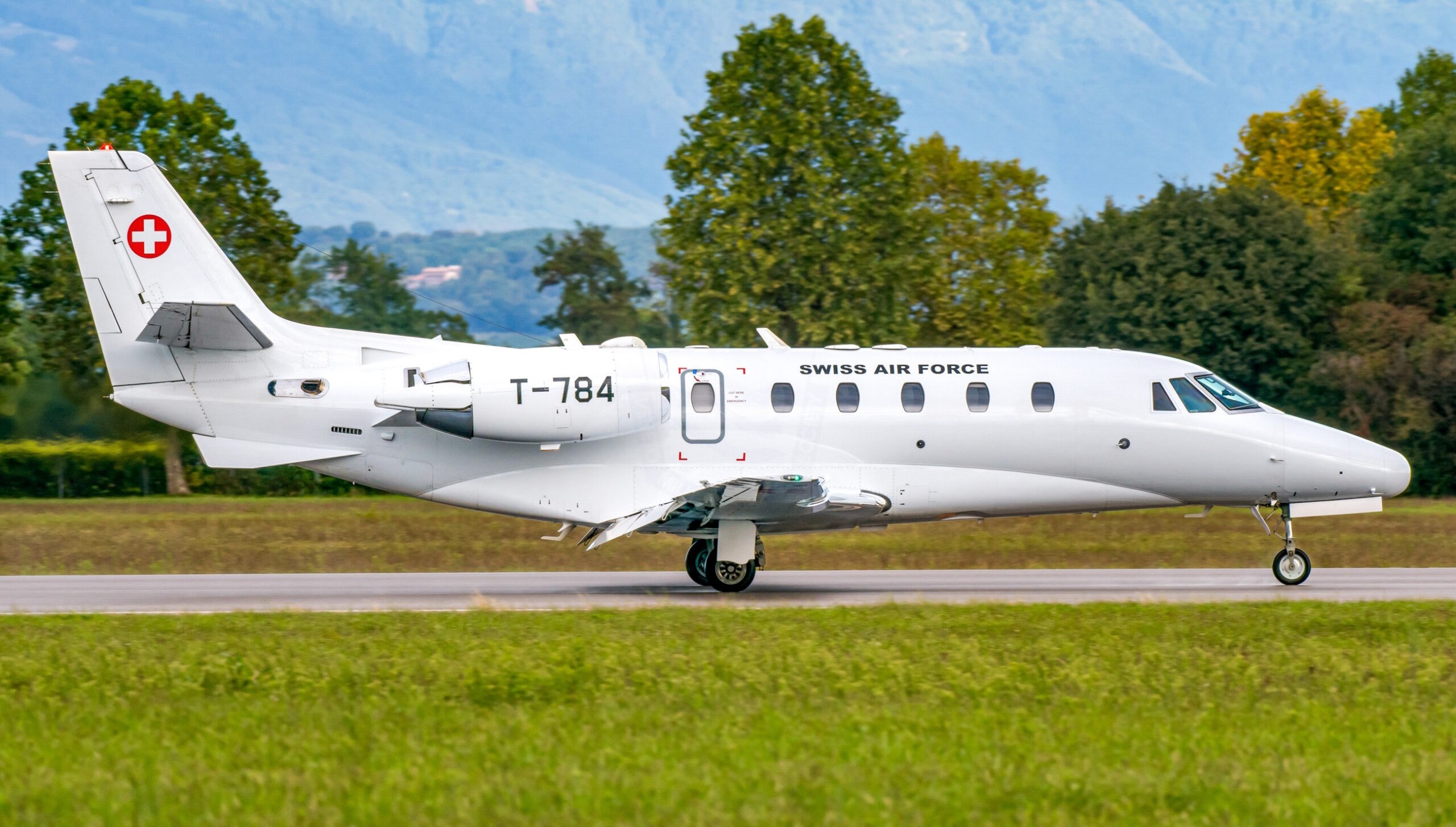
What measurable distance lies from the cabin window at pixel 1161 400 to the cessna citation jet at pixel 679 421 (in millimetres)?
24

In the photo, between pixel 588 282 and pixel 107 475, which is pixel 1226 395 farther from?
pixel 588 282

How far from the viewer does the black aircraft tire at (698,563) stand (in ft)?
65.2

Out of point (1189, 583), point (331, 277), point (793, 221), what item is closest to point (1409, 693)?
point (1189, 583)

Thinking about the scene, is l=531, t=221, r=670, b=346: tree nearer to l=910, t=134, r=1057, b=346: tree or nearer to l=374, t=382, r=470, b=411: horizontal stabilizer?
l=910, t=134, r=1057, b=346: tree

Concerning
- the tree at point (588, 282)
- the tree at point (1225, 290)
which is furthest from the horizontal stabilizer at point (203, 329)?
the tree at point (588, 282)

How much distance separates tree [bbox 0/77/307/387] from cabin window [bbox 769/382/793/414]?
25813 millimetres

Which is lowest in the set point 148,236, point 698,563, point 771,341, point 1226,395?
point 698,563

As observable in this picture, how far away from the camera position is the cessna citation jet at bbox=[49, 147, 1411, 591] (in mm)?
18078

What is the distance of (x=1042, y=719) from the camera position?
10.0m

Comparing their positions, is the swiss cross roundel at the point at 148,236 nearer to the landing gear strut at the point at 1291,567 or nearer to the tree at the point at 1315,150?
the landing gear strut at the point at 1291,567

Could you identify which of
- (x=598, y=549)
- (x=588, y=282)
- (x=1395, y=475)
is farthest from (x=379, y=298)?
(x=1395, y=475)

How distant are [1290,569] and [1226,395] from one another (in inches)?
96.4

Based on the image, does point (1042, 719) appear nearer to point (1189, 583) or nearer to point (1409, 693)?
point (1409, 693)

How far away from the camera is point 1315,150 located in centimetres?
7325
